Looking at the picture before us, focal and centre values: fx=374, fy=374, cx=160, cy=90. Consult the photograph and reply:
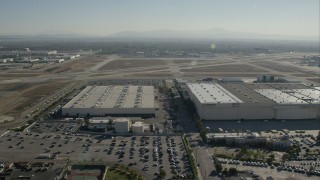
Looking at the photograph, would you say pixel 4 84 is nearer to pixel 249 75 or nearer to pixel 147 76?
pixel 147 76

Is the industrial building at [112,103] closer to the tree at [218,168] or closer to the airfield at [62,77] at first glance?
the airfield at [62,77]

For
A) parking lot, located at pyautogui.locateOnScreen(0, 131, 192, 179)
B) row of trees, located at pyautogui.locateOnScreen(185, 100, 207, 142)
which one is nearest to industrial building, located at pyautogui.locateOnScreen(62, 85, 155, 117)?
row of trees, located at pyautogui.locateOnScreen(185, 100, 207, 142)

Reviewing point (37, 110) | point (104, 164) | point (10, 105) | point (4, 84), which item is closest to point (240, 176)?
point (104, 164)

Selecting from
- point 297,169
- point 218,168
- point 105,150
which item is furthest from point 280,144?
point 105,150

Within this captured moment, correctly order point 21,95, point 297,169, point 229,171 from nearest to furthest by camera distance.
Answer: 1. point 229,171
2. point 297,169
3. point 21,95

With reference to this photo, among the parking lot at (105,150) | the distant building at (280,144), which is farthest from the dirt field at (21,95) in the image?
the distant building at (280,144)

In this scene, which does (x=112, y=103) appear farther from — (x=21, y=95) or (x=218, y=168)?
(x=218, y=168)

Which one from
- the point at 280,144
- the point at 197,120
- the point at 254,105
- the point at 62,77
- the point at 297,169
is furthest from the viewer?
the point at 62,77
